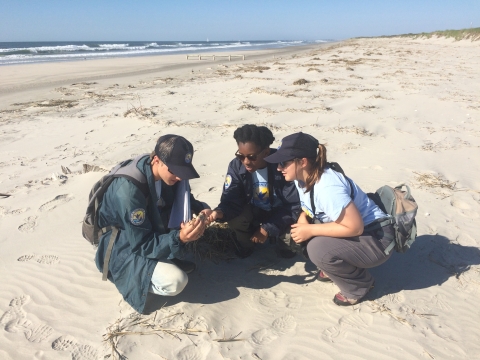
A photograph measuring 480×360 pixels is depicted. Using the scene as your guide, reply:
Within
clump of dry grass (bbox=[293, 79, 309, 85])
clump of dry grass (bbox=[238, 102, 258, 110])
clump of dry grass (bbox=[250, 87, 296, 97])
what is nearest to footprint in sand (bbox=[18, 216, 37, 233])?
clump of dry grass (bbox=[238, 102, 258, 110])

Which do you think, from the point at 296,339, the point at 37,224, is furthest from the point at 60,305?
the point at 296,339

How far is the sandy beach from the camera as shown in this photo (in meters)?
2.50

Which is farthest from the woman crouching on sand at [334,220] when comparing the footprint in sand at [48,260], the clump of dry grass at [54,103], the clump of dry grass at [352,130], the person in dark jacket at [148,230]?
the clump of dry grass at [54,103]

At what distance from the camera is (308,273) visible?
126 inches

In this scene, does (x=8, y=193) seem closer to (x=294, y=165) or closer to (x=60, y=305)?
(x=60, y=305)

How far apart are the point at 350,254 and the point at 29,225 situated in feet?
11.2

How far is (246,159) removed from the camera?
302cm

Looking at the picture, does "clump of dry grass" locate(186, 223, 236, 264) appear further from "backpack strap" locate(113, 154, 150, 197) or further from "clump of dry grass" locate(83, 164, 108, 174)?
"clump of dry grass" locate(83, 164, 108, 174)

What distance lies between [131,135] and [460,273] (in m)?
5.71

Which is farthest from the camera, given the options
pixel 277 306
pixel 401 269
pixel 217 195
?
pixel 217 195

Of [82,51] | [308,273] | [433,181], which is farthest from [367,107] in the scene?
[82,51]

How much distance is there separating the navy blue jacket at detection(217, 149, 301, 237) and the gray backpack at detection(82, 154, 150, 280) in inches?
31.9

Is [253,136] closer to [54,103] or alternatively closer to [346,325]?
[346,325]

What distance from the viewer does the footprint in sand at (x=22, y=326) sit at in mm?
2559
